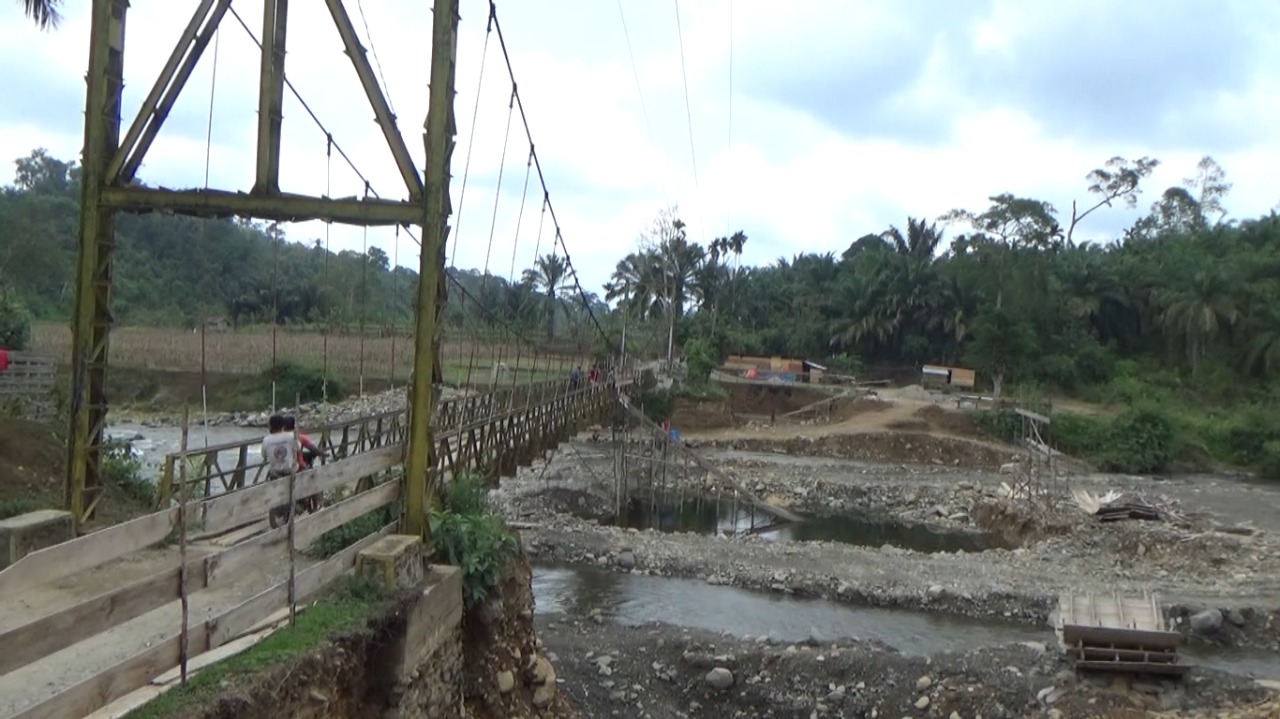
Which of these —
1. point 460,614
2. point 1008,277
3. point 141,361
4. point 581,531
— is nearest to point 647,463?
point 581,531

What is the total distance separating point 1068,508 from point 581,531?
38.0 feet

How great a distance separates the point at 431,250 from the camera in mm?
6605

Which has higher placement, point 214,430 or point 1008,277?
point 1008,277

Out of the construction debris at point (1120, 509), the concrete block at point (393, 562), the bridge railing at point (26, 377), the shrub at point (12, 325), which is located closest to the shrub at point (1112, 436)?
the construction debris at point (1120, 509)

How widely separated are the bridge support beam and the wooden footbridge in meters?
0.78

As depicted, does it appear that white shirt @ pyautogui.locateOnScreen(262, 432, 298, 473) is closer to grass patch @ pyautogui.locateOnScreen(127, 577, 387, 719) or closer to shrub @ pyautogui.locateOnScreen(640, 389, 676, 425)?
grass patch @ pyautogui.locateOnScreen(127, 577, 387, 719)

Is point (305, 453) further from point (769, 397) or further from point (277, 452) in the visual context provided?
point (769, 397)

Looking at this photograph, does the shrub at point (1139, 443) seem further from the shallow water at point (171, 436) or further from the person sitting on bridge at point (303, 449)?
the person sitting on bridge at point (303, 449)

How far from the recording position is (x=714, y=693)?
1178 cm

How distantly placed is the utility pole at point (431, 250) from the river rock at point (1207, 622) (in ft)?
41.3

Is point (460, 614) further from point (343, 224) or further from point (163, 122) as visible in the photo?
point (163, 122)

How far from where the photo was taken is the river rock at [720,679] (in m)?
11.8

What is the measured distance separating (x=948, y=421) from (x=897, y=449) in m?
2.90

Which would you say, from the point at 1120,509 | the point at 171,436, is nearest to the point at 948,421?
the point at 1120,509
